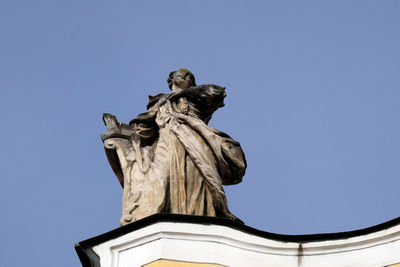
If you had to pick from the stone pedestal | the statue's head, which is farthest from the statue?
the stone pedestal

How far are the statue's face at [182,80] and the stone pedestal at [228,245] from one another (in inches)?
109

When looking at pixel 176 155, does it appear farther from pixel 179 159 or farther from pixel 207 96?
pixel 207 96

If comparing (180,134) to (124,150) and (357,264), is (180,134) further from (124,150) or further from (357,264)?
(357,264)

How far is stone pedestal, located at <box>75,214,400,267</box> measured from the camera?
12320 mm

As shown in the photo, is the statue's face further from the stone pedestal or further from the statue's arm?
the stone pedestal

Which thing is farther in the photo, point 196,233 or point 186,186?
point 186,186

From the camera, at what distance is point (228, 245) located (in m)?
12.4

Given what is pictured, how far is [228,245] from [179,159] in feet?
5.19

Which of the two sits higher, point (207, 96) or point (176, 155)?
point (207, 96)

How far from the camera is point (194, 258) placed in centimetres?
1223

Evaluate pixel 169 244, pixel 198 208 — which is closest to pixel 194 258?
pixel 169 244

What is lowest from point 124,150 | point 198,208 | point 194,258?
point 194,258

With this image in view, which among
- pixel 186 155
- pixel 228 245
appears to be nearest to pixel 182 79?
pixel 186 155

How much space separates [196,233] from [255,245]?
602 millimetres
